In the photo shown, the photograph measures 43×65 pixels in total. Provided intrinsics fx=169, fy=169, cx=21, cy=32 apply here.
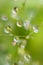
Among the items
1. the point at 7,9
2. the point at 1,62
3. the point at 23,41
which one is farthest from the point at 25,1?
the point at 1,62

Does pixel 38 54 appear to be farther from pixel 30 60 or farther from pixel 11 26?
pixel 11 26

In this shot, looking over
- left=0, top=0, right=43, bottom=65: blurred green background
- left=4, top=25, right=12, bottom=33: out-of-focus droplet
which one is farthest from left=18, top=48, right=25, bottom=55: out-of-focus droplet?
left=4, top=25, right=12, bottom=33: out-of-focus droplet

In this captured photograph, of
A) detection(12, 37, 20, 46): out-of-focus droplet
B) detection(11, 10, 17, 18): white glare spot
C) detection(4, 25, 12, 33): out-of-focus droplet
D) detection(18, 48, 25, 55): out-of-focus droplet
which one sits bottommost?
detection(18, 48, 25, 55): out-of-focus droplet

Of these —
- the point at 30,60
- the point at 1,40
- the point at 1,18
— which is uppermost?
the point at 1,18

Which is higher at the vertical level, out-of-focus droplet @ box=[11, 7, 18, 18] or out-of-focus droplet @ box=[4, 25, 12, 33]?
out-of-focus droplet @ box=[11, 7, 18, 18]

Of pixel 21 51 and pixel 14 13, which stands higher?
pixel 14 13

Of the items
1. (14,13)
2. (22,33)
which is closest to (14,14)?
(14,13)

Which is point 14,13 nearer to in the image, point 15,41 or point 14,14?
point 14,14

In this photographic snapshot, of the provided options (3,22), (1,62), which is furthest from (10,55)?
(3,22)

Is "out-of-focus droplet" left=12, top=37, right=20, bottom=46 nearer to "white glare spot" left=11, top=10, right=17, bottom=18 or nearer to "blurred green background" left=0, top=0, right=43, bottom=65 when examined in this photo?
"blurred green background" left=0, top=0, right=43, bottom=65

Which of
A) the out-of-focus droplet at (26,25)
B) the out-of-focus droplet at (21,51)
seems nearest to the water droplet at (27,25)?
the out-of-focus droplet at (26,25)

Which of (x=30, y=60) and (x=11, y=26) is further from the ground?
(x=11, y=26)
